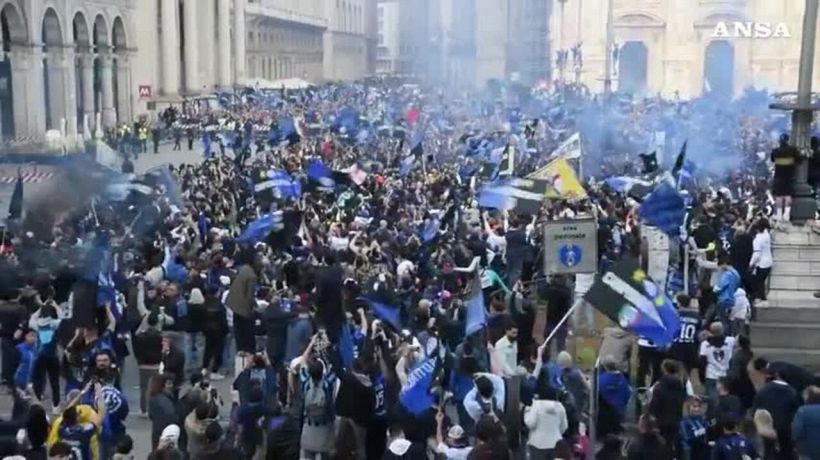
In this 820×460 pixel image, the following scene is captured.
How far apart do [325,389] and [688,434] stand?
2733 millimetres

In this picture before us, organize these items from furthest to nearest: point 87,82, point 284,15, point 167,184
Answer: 1. point 284,15
2. point 87,82
3. point 167,184

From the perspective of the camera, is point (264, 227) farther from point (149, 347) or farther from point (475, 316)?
point (475, 316)

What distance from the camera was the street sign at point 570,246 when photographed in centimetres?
1130

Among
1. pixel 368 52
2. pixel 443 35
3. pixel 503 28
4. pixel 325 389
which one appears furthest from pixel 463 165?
pixel 368 52

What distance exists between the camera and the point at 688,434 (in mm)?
9078

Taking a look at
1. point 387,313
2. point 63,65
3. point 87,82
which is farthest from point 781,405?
point 87,82

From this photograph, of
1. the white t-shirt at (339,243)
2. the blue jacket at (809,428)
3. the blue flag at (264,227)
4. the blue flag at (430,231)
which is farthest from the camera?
the blue flag at (430,231)

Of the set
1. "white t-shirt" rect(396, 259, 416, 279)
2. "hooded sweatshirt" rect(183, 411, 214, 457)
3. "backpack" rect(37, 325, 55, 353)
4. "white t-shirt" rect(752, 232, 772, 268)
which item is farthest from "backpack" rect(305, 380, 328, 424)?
"white t-shirt" rect(752, 232, 772, 268)

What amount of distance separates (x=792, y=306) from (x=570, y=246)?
3.59m

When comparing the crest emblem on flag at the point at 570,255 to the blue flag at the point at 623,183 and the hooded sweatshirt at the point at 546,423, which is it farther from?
the blue flag at the point at 623,183

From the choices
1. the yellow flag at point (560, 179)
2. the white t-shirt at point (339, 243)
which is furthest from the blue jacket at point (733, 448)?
the yellow flag at point (560, 179)

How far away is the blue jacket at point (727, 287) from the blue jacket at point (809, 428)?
15.3 ft

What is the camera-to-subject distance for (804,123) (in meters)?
14.6

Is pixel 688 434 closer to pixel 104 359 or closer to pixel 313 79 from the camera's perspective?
pixel 104 359
